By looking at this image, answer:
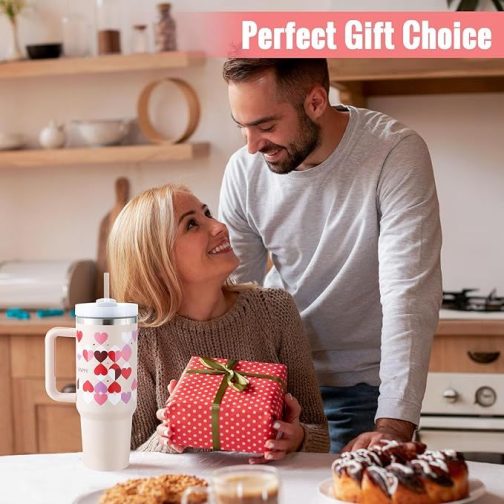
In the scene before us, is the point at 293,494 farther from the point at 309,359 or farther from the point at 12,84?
the point at 12,84

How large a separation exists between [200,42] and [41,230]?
92 cm

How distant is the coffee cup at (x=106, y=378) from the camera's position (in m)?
1.48

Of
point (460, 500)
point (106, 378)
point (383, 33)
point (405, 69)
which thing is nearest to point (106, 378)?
point (106, 378)

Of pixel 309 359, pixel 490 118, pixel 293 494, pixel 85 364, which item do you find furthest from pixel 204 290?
pixel 490 118

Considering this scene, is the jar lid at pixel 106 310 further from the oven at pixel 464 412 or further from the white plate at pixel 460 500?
the oven at pixel 464 412

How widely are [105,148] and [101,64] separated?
0.95 feet

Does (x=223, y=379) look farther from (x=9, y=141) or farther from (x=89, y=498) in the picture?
(x=9, y=141)

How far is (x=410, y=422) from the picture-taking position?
1.74 m

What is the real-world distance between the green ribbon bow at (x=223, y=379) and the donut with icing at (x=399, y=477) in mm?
274

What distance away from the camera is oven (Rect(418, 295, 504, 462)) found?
2.95m

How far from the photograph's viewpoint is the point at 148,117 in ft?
12.2

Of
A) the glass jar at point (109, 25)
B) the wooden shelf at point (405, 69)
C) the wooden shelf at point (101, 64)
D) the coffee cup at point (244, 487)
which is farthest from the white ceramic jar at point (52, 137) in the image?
the coffee cup at point (244, 487)

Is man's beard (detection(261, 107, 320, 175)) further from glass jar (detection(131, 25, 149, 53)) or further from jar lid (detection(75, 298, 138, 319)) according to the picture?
glass jar (detection(131, 25, 149, 53))

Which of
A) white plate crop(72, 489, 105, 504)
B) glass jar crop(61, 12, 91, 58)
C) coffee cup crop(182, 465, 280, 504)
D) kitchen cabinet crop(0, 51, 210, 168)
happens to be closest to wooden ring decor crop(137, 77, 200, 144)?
kitchen cabinet crop(0, 51, 210, 168)
